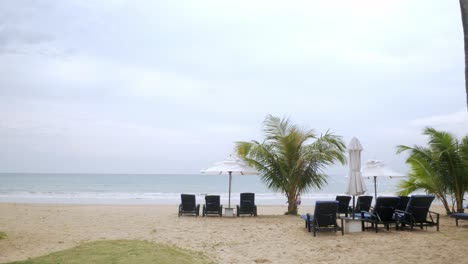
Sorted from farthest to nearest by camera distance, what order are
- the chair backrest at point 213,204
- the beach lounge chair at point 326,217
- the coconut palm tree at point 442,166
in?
the chair backrest at point 213,204
the coconut palm tree at point 442,166
the beach lounge chair at point 326,217

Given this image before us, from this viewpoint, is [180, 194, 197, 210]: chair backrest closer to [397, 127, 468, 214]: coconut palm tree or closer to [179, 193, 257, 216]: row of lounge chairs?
[179, 193, 257, 216]: row of lounge chairs

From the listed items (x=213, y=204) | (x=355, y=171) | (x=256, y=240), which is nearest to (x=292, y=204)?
(x=213, y=204)

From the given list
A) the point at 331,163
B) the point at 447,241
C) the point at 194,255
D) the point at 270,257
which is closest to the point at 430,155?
the point at 331,163

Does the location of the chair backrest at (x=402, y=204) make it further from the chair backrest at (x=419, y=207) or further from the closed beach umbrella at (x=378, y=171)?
the closed beach umbrella at (x=378, y=171)

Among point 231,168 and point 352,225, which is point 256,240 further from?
point 231,168

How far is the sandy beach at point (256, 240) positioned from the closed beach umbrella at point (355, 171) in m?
1.09

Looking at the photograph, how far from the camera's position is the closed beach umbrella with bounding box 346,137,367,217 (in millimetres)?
9406

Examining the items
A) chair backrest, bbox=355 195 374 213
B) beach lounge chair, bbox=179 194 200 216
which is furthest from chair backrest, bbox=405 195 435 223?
beach lounge chair, bbox=179 194 200 216

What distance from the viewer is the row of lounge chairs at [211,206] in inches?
490

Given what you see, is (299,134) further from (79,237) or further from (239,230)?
(79,237)

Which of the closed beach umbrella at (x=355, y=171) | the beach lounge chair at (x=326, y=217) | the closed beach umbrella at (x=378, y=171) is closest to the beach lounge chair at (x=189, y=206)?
the beach lounge chair at (x=326, y=217)

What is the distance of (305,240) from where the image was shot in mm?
8070

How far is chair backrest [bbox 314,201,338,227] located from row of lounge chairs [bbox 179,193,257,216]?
14.0 ft

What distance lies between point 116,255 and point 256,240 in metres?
3.80
